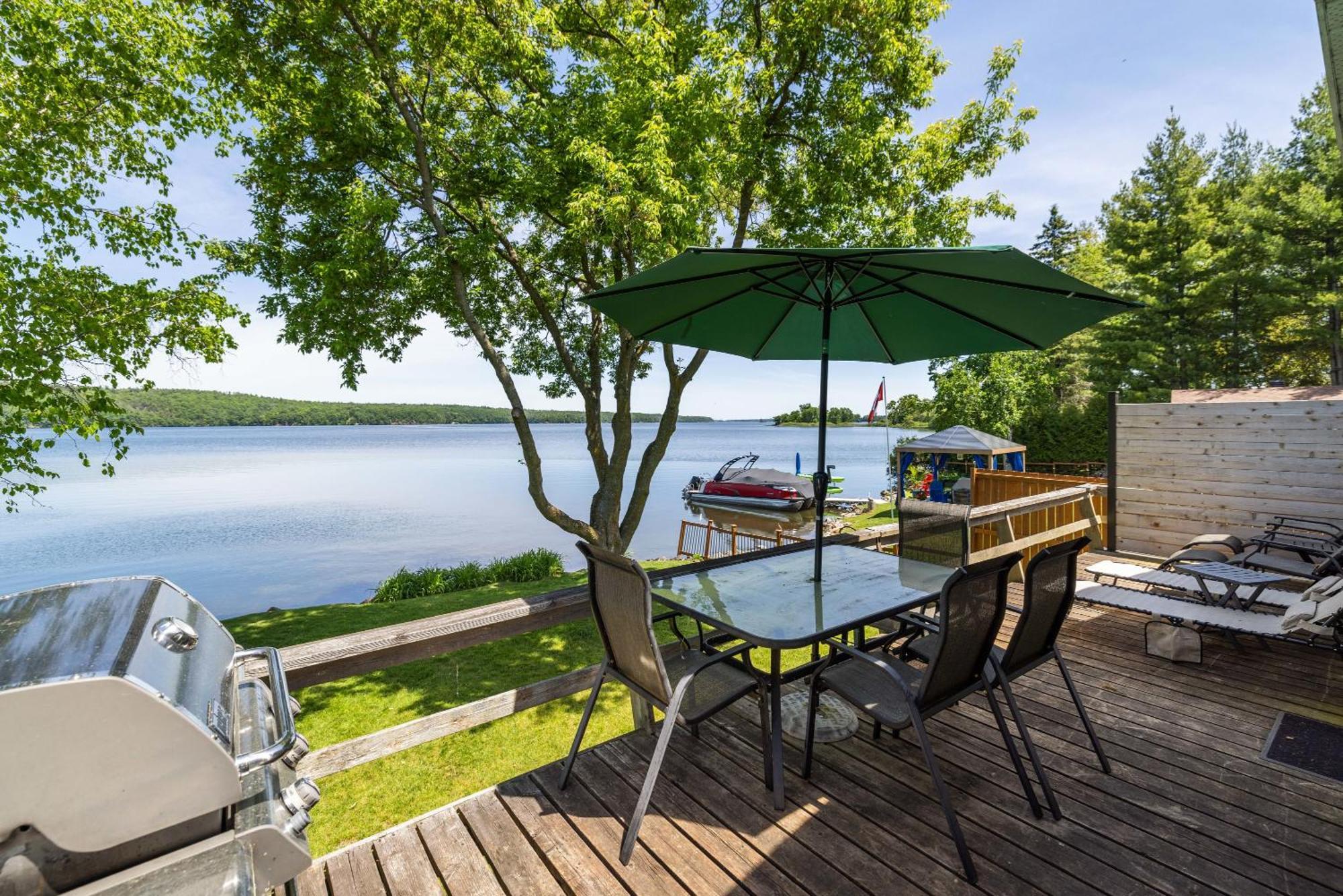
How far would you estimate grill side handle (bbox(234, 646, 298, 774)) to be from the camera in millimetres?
1234

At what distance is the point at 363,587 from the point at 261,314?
9.29 metres

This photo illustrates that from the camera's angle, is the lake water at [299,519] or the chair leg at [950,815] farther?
the lake water at [299,519]

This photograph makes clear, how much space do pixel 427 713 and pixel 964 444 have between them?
13.1m

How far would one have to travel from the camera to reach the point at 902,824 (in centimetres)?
213

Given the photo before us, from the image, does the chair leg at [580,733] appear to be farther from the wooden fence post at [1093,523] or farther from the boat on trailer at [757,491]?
the boat on trailer at [757,491]

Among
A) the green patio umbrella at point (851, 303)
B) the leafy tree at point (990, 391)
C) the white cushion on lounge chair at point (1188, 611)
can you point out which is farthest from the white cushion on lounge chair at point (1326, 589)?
the leafy tree at point (990, 391)

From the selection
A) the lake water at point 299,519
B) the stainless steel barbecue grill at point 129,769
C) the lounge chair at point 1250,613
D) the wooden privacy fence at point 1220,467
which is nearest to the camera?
the stainless steel barbecue grill at point 129,769

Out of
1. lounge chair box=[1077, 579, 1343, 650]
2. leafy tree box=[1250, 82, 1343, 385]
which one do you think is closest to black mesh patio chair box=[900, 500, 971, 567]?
lounge chair box=[1077, 579, 1343, 650]

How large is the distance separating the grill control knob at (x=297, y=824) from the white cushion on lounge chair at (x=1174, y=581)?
5.36 metres

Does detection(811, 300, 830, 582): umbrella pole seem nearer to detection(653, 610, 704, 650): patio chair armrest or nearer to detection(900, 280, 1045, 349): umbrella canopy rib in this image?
detection(900, 280, 1045, 349): umbrella canopy rib

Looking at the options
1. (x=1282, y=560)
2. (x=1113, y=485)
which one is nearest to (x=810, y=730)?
(x=1282, y=560)

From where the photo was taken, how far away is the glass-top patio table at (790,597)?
7.45 feet

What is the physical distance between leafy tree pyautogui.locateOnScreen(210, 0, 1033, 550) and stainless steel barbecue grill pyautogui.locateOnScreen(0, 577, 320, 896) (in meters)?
4.40

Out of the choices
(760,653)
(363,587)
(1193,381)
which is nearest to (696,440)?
(1193,381)
